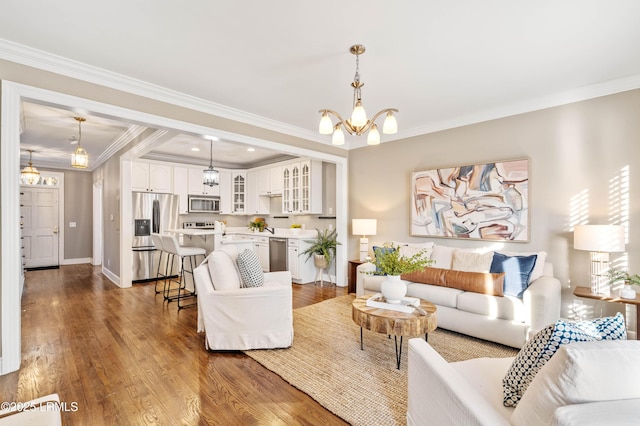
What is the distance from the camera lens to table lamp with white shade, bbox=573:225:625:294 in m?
2.79

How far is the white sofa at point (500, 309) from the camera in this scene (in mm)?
2811

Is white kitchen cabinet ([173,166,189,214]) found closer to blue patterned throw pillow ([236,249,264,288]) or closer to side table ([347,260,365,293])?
side table ([347,260,365,293])

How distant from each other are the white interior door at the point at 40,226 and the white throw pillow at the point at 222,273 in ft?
24.1

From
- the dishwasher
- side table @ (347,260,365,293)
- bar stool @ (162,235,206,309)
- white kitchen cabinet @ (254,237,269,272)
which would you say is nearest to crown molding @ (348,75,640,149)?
side table @ (347,260,365,293)

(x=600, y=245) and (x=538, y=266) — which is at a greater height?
(x=600, y=245)

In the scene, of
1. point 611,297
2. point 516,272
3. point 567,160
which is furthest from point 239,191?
point 611,297

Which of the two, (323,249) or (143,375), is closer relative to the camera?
(143,375)

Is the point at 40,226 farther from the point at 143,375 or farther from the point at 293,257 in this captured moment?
the point at 143,375

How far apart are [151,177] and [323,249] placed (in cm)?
378

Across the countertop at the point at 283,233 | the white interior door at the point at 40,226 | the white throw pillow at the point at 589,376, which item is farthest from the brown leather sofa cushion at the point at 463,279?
the white interior door at the point at 40,226

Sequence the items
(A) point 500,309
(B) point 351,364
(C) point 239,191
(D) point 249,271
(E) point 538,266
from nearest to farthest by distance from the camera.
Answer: (B) point 351,364
(A) point 500,309
(D) point 249,271
(E) point 538,266
(C) point 239,191

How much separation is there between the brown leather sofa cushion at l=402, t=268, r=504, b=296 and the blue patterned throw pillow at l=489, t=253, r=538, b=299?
74 mm

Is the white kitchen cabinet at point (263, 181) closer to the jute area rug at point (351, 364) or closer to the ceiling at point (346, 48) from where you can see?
the ceiling at point (346, 48)

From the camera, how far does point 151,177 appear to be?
20.1 feet
